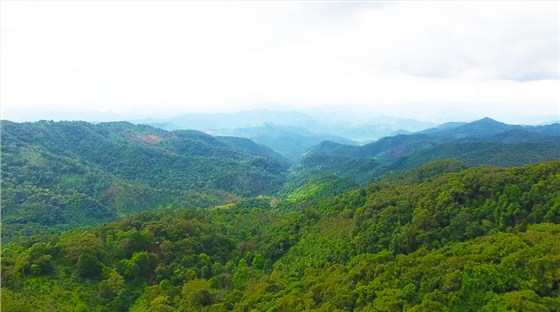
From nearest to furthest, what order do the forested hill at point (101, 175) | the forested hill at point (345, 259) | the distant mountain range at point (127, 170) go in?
the forested hill at point (345, 259) → the forested hill at point (101, 175) → the distant mountain range at point (127, 170)

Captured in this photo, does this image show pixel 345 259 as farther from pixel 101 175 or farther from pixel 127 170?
pixel 127 170

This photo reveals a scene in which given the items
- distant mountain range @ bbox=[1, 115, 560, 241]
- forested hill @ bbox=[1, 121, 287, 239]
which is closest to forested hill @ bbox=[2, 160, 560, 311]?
forested hill @ bbox=[1, 121, 287, 239]

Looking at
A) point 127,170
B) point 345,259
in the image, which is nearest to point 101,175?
point 127,170

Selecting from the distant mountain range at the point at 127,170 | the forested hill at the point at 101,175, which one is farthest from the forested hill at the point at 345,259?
the distant mountain range at the point at 127,170

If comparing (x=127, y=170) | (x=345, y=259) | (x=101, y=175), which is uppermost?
(x=345, y=259)

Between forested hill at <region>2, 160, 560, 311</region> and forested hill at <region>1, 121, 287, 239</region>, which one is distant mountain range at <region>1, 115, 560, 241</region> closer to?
forested hill at <region>1, 121, 287, 239</region>

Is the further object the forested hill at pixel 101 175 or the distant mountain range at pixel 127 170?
the distant mountain range at pixel 127 170

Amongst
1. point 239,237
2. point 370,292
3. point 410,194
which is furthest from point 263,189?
point 370,292

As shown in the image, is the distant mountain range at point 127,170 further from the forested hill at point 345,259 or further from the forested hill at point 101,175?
the forested hill at point 345,259
